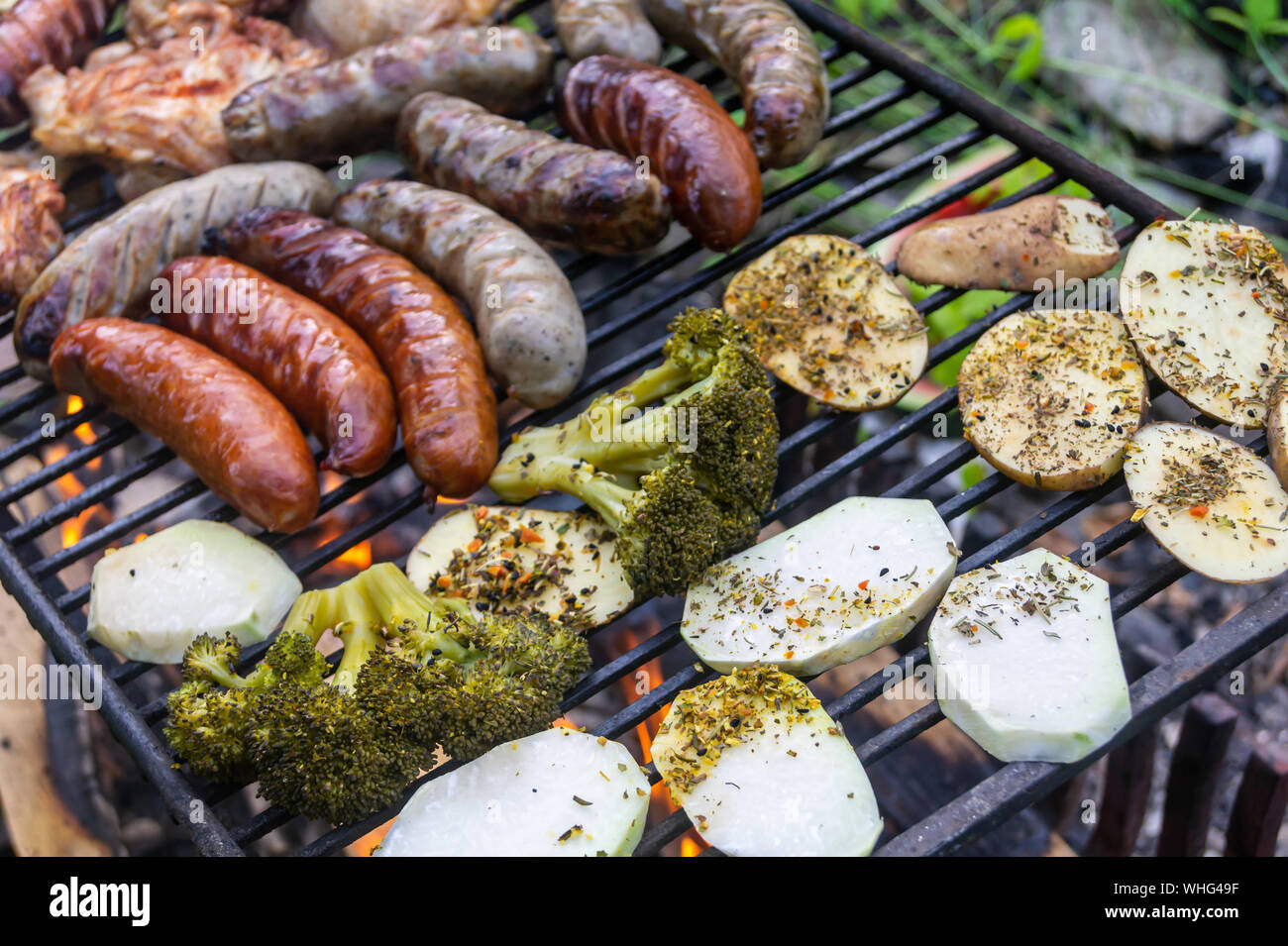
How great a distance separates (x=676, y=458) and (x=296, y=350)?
1.02 m

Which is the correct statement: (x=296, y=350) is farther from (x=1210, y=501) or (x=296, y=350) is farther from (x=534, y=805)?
(x=1210, y=501)

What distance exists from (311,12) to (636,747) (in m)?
2.81

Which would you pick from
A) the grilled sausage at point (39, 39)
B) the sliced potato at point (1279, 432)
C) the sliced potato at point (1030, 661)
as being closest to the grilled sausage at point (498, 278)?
the sliced potato at point (1030, 661)

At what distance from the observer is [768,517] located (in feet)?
8.79

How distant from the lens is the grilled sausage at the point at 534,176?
9.89 ft

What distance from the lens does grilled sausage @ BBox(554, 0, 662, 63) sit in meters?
3.52

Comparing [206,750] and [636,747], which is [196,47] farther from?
[636,747]

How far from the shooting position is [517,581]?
2.57 meters

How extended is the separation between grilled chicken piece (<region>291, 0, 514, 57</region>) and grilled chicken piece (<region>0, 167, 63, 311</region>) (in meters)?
1.08

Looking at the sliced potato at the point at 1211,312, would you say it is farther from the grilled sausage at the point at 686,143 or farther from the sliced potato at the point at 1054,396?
the grilled sausage at the point at 686,143

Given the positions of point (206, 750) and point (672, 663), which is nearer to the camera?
point (206, 750)

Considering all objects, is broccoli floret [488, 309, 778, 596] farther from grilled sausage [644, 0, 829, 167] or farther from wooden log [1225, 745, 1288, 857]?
wooden log [1225, 745, 1288, 857]

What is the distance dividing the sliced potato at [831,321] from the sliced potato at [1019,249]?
160mm
